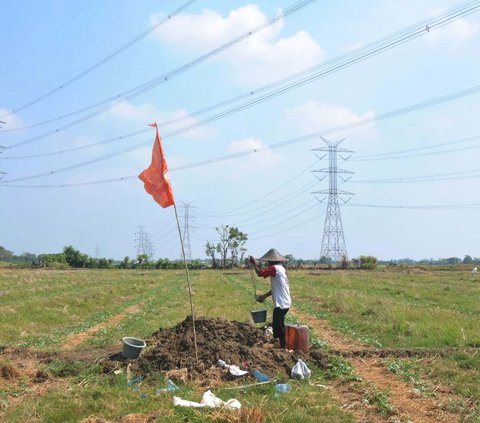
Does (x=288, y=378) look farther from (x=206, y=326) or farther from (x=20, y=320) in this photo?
(x=20, y=320)

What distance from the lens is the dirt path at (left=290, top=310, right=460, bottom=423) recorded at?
7.35m

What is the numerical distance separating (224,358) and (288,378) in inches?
48.3

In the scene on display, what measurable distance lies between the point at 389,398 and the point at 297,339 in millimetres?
2983

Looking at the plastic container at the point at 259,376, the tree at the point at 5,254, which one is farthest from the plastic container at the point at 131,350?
the tree at the point at 5,254

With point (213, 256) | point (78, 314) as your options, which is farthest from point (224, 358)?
point (213, 256)

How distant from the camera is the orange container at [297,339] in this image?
36.0 ft

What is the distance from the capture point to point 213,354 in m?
9.80

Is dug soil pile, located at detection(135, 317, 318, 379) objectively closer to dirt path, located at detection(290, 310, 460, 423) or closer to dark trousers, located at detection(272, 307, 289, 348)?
dark trousers, located at detection(272, 307, 289, 348)

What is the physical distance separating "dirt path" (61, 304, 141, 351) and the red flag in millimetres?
5446

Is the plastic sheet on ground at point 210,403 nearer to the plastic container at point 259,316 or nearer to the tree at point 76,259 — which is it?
the plastic container at point 259,316

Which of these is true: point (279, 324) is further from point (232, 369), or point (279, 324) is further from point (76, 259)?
point (76, 259)

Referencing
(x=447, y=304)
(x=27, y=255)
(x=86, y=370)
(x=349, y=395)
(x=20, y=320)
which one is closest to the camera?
(x=349, y=395)

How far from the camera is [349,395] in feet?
27.4

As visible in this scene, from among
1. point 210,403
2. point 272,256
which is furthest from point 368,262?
point 210,403
